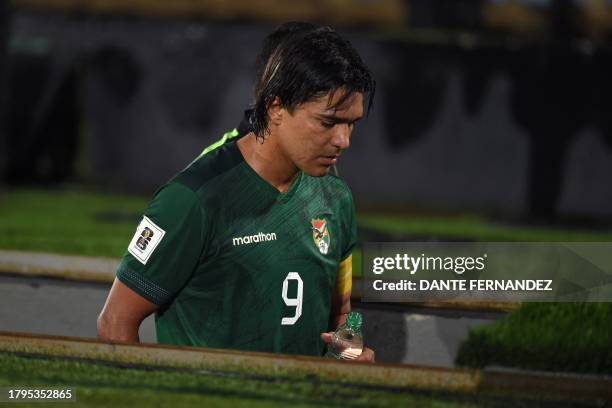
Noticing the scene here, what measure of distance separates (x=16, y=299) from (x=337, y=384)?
8.67 feet

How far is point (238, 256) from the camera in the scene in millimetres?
3734

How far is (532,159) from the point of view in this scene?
41.8ft

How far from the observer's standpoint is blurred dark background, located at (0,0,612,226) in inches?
501

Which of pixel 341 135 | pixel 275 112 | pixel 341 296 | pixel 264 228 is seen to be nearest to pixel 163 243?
pixel 264 228

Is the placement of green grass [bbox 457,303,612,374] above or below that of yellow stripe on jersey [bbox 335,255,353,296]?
below

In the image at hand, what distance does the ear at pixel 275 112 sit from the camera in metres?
3.59

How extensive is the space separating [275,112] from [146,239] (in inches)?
24.0

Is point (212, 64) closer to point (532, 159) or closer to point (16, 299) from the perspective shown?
point (532, 159)

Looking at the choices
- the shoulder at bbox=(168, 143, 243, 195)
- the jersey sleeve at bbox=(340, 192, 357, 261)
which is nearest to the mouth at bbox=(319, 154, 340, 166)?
the shoulder at bbox=(168, 143, 243, 195)

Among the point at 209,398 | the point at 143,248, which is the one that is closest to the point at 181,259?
the point at 143,248

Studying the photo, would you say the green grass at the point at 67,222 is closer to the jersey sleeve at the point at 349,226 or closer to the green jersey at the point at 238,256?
the jersey sleeve at the point at 349,226

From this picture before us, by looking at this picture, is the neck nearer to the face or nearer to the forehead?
the face

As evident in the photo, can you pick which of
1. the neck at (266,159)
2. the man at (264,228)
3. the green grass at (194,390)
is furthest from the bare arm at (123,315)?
the neck at (266,159)

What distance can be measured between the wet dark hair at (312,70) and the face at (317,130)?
0.09ft
